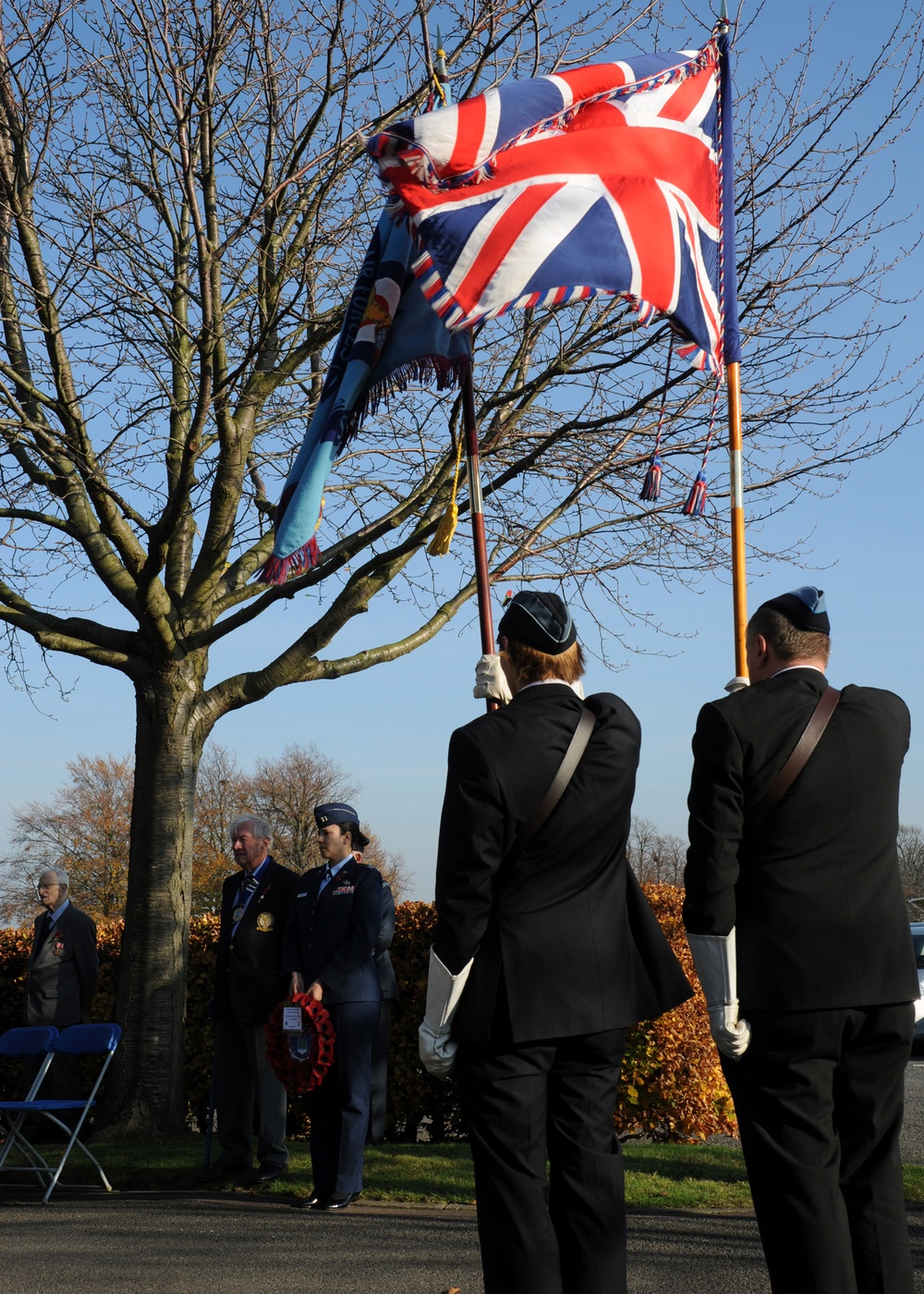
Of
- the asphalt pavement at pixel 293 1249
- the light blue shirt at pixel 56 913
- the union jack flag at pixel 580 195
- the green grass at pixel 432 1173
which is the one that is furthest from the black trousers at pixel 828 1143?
the light blue shirt at pixel 56 913

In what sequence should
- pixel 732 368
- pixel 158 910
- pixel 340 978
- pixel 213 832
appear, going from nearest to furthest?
1. pixel 732 368
2. pixel 340 978
3. pixel 158 910
4. pixel 213 832

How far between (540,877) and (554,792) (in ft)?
0.83

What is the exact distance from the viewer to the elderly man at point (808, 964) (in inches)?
134

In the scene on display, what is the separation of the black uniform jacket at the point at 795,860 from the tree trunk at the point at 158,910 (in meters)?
6.05

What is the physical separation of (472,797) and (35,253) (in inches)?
290

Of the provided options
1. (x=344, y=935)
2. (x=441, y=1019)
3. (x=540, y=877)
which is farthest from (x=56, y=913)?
(x=540, y=877)

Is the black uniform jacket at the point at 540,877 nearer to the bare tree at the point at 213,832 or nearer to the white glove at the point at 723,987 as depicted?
the white glove at the point at 723,987

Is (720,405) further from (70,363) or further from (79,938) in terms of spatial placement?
(79,938)

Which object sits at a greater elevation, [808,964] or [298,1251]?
[808,964]

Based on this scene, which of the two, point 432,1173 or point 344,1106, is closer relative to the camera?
point 344,1106

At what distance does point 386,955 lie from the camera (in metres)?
8.45

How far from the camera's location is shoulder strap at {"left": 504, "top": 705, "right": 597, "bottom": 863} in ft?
12.2

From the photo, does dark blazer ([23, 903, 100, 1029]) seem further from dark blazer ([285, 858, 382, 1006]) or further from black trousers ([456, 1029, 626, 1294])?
black trousers ([456, 1029, 626, 1294])

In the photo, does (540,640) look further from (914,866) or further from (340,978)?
(914,866)
